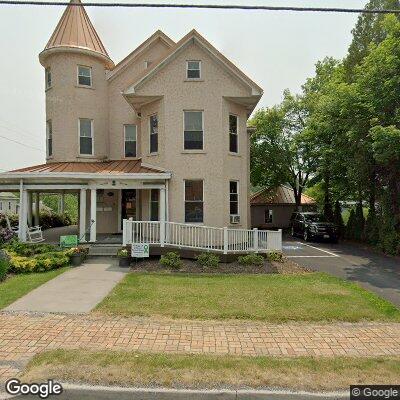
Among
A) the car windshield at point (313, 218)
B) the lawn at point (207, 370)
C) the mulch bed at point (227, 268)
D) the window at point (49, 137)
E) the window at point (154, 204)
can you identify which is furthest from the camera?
the car windshield at point (313, 218)

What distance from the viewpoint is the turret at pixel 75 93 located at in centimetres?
1733

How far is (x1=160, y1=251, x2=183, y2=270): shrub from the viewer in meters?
12.1

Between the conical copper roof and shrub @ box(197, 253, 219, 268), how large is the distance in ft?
41.9

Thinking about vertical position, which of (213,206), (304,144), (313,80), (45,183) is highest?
(313,80)

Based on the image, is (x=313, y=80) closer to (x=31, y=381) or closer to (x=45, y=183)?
(x=45, y=183)

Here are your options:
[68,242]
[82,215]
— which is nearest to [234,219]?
[82,215]

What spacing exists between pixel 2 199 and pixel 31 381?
2702 inches

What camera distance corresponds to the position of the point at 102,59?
18203 mm

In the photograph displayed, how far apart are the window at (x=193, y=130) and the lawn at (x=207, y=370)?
→ 1077 centimetres

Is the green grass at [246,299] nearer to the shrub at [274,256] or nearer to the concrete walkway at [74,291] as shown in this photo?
the concrete walkway at [74,291]

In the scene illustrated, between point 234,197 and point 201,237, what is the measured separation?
3082 mm

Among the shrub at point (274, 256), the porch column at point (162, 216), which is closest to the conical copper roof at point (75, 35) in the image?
the porch column at point (162, 216)

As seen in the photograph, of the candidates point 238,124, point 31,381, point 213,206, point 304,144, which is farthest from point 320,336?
point 304,144

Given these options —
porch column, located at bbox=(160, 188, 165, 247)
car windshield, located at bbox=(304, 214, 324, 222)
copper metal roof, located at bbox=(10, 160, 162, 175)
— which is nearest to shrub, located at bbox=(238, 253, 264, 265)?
porch column, located at bbox=(160, 188, 165, 247)
